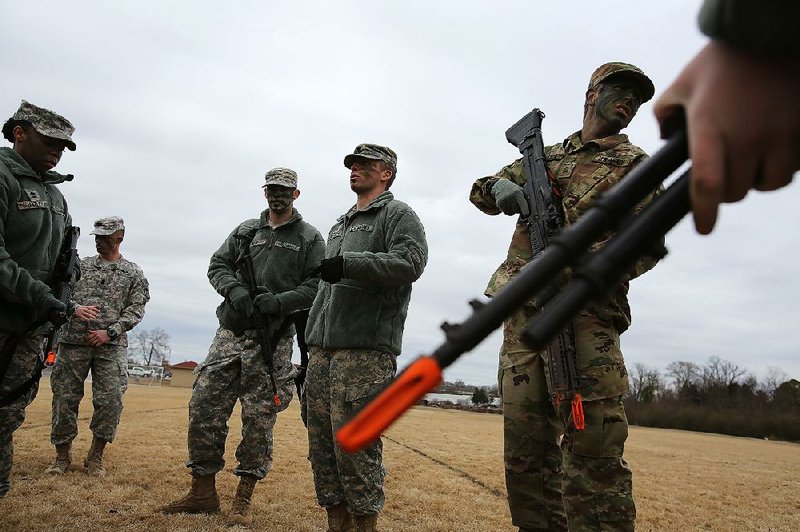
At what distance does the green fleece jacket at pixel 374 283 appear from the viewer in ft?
12.1

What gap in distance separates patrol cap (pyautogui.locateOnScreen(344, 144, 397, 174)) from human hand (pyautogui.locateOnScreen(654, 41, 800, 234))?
11.5 ft

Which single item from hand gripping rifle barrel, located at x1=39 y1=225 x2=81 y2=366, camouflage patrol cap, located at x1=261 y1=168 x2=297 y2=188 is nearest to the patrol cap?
camouflage patrol cap, located at x1=261 y1=168 x2=297 y2=188

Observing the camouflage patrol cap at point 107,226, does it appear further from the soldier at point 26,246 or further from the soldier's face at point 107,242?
the soldier at point 26,246

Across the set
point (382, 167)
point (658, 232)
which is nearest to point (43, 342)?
point (382, 167)

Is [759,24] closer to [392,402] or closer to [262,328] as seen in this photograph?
[392,402]

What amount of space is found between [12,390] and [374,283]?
2.37 m

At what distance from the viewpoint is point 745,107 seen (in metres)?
0.79

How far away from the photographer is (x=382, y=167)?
4332 millimetres

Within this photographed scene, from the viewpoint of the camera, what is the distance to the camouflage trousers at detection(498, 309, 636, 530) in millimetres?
2496

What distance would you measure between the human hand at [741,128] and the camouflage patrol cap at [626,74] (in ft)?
8.14

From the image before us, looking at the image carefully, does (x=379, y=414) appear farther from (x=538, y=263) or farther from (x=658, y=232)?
(x=658, y=232)

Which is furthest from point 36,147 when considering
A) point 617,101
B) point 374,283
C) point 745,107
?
point 745,107

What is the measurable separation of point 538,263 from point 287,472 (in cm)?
572

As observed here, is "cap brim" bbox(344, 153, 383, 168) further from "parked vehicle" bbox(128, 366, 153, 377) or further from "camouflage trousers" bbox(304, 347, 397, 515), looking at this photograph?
"parked vehicle" bbox(128, 366, 153, 377)
